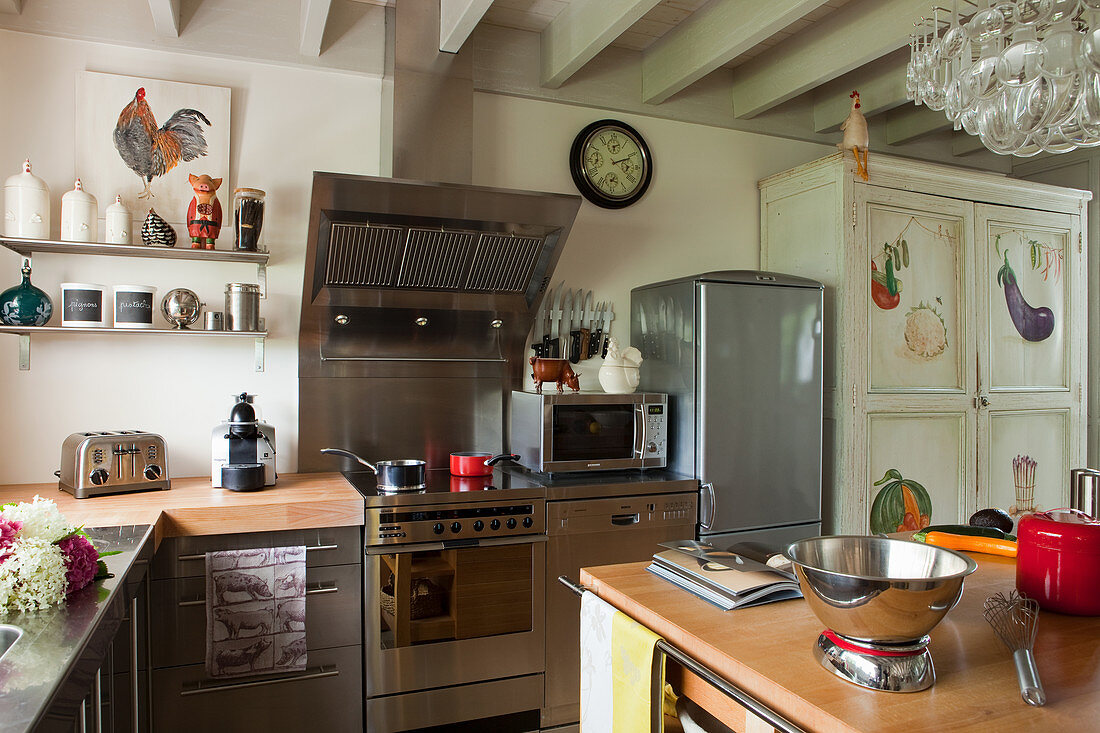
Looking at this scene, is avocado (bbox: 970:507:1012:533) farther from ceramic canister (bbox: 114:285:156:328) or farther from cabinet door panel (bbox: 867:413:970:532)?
ceramic canister (bbox: 114:285:156:328)

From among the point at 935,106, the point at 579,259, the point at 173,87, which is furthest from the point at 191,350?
the point at 935,106

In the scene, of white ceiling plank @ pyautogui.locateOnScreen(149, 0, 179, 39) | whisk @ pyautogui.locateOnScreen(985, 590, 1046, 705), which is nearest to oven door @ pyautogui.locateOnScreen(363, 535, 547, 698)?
whisk @ pyautogui.locateOnScreen(985, 590, 1046, 705)

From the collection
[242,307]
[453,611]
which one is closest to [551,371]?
[453,611]

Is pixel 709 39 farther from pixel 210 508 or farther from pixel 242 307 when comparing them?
pixel 210 508

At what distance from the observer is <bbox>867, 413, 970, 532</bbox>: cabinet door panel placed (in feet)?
11.7

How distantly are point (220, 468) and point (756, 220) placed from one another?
2.92m

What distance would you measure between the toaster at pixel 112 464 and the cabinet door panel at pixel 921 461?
3.03 metres

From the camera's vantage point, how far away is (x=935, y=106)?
1941 millimetres

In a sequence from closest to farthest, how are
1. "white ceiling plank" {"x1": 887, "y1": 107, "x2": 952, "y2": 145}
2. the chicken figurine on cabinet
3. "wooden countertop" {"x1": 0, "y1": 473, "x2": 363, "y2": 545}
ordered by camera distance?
"wooden countertop" {"x1": 0, "y1": 473, "x2": 363, "y2": 545}
the chicken figurine on cabinet
"white ceiling plank" {"x1": 887, "y1": 107, "x2": 952, "y2": 145}

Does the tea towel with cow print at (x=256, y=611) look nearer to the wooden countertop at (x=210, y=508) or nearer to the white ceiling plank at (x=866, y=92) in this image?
the wooden countertop at (x=210, y=508)

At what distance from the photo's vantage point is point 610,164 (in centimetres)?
370

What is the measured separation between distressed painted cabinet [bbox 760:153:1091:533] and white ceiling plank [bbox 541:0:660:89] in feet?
4.13

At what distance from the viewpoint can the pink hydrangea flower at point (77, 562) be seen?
1502 millimetres

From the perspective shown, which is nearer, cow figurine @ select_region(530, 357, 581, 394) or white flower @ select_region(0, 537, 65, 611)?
white flower @ select_region(0, 537, 65, 611)
